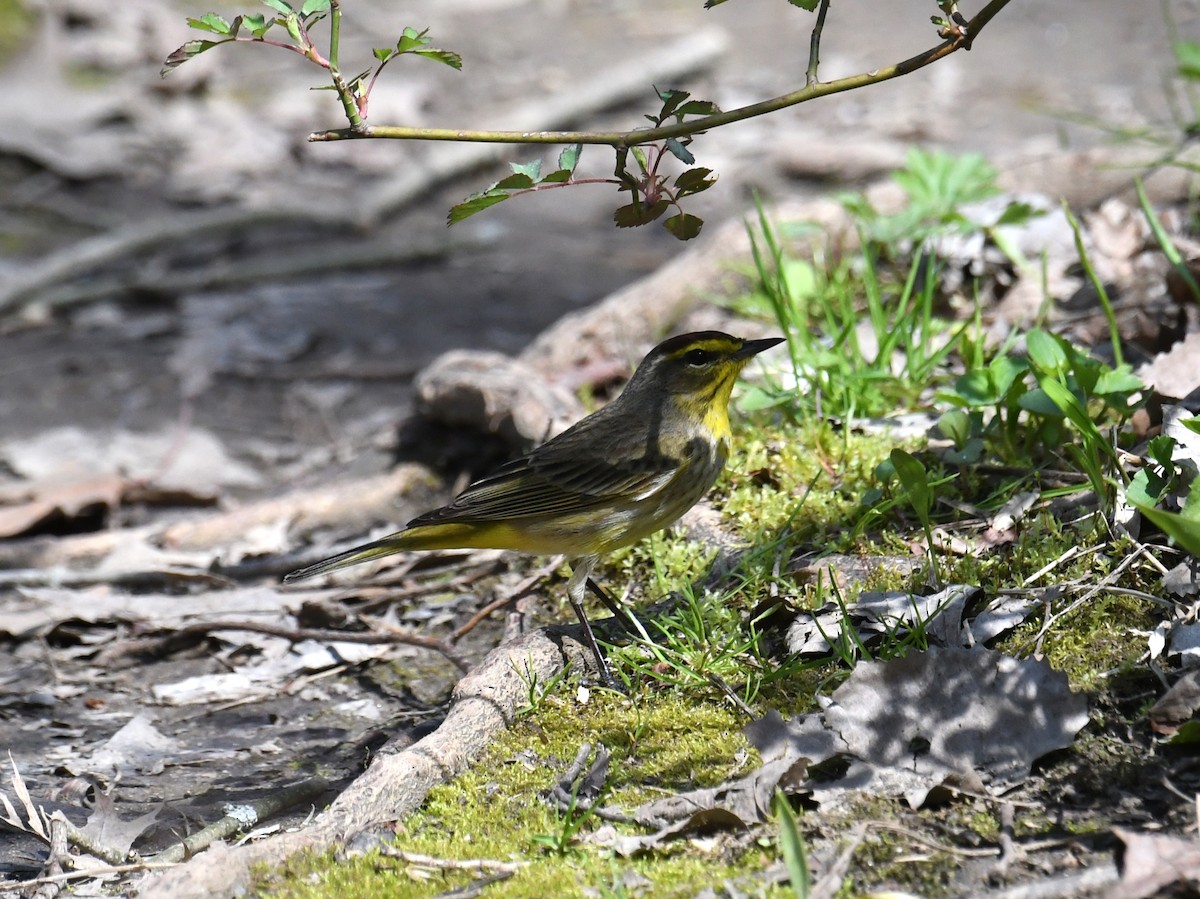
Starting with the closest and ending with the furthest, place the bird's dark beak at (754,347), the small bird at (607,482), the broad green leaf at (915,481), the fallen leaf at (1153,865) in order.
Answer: the fallen leaf at (1153,865) < the broad green leaf at (915,481) < the small bird at (607,482) < the bird's dark beak at (754,347)

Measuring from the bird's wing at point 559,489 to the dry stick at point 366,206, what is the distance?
17.9 feet

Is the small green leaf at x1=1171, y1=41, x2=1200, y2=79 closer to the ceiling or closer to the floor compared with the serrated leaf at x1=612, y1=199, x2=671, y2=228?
closer to the floor

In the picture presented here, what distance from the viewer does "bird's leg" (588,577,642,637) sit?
13.0ft

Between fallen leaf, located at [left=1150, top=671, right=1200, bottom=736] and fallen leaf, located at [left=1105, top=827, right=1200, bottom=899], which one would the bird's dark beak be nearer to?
fallen leaf, located at [left=1150, top=671, right=1200, bottom=736]

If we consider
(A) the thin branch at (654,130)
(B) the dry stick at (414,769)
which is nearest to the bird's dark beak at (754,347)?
(B) the dry stick at (414,769)

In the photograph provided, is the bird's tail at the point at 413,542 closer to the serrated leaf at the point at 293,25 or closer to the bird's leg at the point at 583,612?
the bird's leg at the point at 583,612

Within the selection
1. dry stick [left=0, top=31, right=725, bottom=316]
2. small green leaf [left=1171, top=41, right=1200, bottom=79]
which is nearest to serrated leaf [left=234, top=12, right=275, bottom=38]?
small green leaf [left=1171, top=41, right=1200, bottom=79]

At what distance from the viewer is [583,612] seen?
13.2 feet

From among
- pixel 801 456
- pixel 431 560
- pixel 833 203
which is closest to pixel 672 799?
pixel 801 456

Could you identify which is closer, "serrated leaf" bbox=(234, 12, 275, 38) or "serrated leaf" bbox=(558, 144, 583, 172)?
"serrated leaf" bbox=(234, 12, 275, 38)

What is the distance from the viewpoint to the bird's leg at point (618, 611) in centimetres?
398

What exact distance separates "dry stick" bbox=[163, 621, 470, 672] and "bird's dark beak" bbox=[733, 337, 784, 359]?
151 centimetres

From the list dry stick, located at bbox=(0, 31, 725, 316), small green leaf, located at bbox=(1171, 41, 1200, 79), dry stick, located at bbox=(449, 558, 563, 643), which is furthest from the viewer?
dry stick, located at bbox=(0, 31, 725, 316)

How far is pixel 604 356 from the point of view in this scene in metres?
6.52
